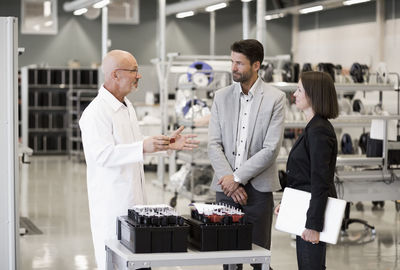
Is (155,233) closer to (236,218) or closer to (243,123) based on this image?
(236,218)

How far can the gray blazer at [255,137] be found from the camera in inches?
185

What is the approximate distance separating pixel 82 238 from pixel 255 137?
436cm

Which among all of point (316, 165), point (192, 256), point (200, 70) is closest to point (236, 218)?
point (192, 256)

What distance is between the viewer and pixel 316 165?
3.88m

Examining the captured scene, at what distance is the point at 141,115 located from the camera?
1653cm

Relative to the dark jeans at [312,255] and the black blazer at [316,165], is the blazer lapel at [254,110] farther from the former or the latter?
the dark jeans at [312,255]

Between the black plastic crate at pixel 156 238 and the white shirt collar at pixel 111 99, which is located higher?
the white shirt collar at pixel 111 99

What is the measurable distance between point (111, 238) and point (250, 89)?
142 centimetres

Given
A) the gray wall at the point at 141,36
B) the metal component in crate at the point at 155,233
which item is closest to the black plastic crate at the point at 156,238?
the metal component in crate at the point at 155,233

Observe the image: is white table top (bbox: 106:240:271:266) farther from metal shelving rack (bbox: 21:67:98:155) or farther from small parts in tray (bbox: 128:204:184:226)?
metal shelving rack (bbox: 21:67:98:155)

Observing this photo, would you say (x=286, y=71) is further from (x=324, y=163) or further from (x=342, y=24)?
(x=342, y=24)

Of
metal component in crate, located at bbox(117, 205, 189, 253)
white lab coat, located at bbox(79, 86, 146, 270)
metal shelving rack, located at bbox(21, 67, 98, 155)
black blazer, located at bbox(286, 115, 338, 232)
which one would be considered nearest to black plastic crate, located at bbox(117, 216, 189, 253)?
metal component in crate, located at bbox(117, 205, 189, 253)

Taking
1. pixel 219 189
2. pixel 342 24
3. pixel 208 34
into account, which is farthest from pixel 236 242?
pixel 208 34

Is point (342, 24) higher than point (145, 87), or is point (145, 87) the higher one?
point (342, 24)
